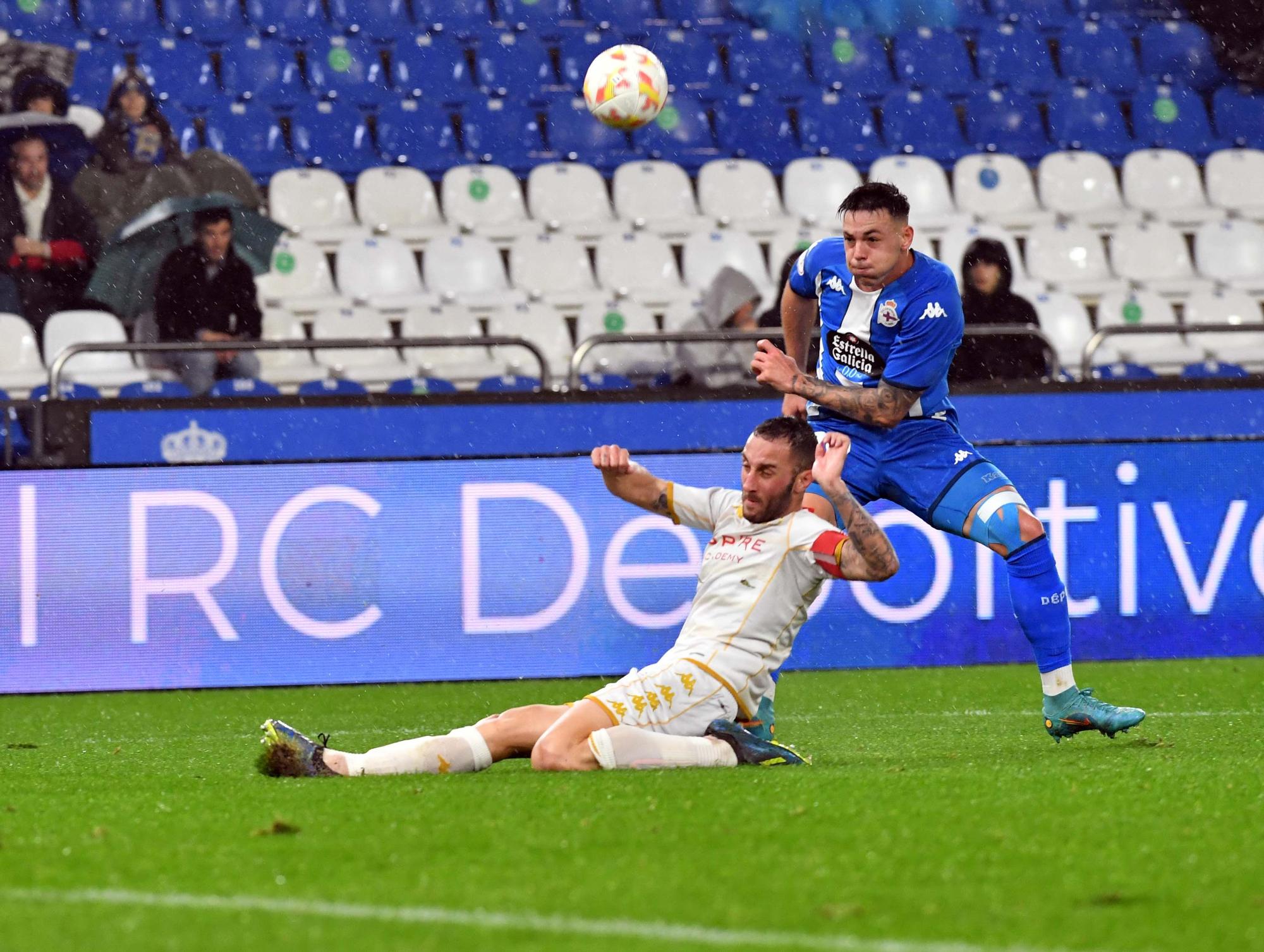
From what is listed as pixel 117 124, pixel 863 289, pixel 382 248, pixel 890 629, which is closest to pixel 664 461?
pixel 890 629

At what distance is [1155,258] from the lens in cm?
1395

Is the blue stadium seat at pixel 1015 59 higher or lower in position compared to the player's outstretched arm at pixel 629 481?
higher

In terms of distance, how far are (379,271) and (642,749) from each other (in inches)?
321

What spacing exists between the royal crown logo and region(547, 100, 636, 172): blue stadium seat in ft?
17.4

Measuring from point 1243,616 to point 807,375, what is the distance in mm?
4253

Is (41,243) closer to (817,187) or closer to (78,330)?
(78,330)

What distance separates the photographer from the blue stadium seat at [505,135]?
45.3 ft

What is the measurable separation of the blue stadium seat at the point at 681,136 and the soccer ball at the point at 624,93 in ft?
19.7

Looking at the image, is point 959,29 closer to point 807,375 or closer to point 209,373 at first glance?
point 209,373

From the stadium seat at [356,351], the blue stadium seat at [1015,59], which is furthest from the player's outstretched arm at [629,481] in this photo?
the blue stadium seat at [1015,59]

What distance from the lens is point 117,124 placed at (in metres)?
12.3

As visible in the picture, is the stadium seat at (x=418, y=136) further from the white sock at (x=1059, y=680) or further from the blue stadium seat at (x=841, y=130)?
the white sock at (x=1059, y=680)

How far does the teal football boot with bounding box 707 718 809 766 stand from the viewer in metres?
5.11

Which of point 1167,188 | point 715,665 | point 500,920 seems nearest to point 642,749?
point 715,665
